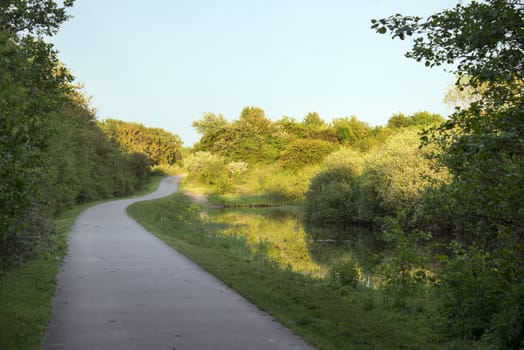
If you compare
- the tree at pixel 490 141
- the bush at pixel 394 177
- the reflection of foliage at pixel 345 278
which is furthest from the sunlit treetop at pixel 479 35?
the bush at pixel 394 177

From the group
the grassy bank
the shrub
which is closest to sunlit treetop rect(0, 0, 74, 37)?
the grassy bank

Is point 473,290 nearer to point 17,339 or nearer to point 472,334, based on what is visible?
point 472,334

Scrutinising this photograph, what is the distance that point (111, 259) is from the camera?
15406 mm

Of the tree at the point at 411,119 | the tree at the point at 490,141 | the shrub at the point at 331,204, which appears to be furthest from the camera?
the tree at the point at 411,119

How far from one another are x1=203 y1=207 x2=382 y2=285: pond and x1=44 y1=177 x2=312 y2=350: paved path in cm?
454

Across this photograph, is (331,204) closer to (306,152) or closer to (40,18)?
(40,18)

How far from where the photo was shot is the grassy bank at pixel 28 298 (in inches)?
292

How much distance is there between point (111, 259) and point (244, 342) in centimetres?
887

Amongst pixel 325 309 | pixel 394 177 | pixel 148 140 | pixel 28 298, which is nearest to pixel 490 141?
pixel 325 309

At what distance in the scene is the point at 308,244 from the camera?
2816 cm

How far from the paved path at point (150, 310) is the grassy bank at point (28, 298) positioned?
0.20 m

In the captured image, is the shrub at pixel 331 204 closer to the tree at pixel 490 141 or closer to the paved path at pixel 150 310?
the paved path at pixel 150 310

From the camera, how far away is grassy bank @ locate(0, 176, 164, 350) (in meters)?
7.41

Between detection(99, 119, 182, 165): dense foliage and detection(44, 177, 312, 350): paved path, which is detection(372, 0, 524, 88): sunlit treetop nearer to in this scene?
detection(44, 177, 312, 350): paved path
